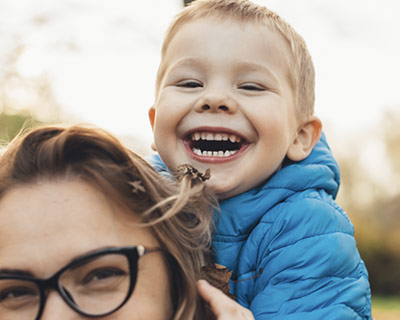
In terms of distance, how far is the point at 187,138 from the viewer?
232cm

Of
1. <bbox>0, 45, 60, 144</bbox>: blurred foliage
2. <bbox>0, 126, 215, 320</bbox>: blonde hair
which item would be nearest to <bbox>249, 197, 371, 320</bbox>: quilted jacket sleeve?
<bbox>0, 126, 215, 320</bbox>: blonde hair

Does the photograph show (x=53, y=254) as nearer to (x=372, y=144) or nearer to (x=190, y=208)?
(x=190, y=208)

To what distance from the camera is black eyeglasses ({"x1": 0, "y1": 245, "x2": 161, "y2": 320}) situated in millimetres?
1698

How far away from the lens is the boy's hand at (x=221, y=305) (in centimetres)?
189

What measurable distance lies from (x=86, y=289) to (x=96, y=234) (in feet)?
0.64

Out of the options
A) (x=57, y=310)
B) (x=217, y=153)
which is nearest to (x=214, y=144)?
(x=217, y=153)

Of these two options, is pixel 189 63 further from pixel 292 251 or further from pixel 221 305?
pixel 221 305

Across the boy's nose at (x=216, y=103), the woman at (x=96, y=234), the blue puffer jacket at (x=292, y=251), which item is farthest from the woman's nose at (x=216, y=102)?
the blue puffer jacket at (x=292, y=251)

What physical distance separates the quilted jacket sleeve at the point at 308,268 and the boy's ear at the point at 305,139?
12.3 inches

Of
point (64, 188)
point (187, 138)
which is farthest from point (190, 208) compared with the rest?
point (64, 188)

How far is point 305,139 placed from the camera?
100 inches

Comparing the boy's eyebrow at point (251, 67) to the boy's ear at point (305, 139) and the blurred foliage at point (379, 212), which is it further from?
the blurred foliage at point (379, 212)

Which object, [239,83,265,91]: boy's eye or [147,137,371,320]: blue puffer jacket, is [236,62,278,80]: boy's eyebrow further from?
[147,137,371,320]: blue puffer jacket

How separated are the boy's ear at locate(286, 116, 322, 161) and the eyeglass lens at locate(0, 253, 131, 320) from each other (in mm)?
1108
